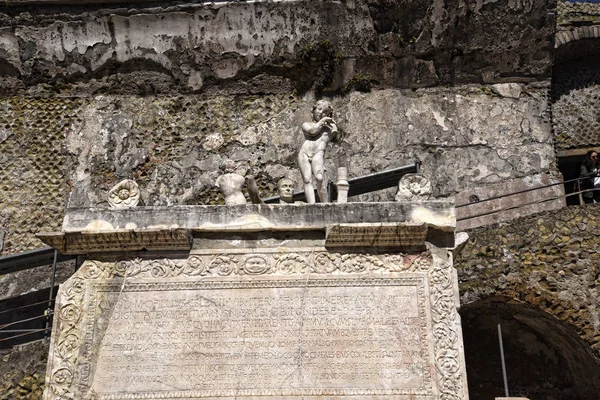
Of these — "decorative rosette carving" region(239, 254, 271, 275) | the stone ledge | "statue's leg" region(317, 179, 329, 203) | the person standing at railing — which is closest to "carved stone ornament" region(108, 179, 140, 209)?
the stone ledge

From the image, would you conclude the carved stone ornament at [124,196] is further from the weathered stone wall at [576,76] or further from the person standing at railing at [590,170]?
the weathered stone wall at [576,76]

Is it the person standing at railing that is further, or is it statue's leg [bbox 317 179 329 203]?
the person standing at railing

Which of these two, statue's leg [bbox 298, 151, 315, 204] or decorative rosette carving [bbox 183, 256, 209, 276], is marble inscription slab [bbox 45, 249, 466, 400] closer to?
decorative rosette carving [bbox 183, 256, 209, 276]

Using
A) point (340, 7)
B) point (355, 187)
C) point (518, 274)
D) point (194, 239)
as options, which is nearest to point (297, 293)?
point (194, 239)

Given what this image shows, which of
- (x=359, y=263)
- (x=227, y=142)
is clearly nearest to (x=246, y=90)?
(x=227, y=142)

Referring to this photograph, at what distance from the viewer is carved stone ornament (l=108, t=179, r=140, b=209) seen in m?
6.16

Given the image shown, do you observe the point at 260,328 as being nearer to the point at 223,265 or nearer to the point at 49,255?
the point at 223,265

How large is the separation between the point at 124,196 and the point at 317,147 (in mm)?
1806

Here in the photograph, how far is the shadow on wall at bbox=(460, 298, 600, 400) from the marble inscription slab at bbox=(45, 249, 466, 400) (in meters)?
2.51

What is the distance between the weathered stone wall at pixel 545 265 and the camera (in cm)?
737

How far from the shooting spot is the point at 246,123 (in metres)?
10.9

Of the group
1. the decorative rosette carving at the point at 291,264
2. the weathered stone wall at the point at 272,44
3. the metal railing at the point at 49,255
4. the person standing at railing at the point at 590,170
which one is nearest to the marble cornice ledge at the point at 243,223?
the decorative rosette carving at the point at 291,264

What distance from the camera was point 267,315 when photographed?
565 centimetres

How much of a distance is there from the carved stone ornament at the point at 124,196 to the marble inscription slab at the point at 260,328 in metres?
0.51
